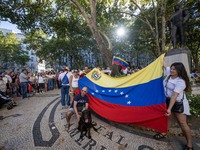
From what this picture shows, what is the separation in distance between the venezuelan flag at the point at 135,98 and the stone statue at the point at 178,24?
507 centimetres

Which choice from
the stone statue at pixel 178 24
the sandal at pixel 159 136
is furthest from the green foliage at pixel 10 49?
the sandal at pixel 159 136

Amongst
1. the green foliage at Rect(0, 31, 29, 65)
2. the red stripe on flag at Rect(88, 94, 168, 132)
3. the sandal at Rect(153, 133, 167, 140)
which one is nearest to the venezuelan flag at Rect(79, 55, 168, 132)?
the red stripe on flag at Rect(88, 94, 168, 132)

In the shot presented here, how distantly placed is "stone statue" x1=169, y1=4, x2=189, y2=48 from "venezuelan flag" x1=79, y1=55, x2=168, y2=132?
Result: 507 centimetres

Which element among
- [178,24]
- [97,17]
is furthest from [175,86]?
[97,17]

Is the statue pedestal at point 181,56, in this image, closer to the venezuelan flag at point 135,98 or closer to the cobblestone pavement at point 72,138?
the venezuelan flag at point 135,98

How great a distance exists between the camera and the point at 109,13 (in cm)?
1435

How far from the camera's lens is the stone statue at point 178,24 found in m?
7.19

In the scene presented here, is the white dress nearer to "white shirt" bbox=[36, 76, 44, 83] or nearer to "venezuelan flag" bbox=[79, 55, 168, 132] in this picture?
"venezuelan flag" bbox=[79, 55, 168, 132]

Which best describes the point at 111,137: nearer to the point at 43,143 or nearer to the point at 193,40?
the point at 43,143

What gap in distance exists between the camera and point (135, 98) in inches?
149

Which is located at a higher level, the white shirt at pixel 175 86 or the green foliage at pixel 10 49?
the green foliage at pixel 10 49

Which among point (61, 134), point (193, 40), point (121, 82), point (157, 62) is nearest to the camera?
point (157, 62)

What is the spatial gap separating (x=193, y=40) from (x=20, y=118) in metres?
24.0

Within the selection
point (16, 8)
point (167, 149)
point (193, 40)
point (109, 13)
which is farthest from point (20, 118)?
point (193, 40)
